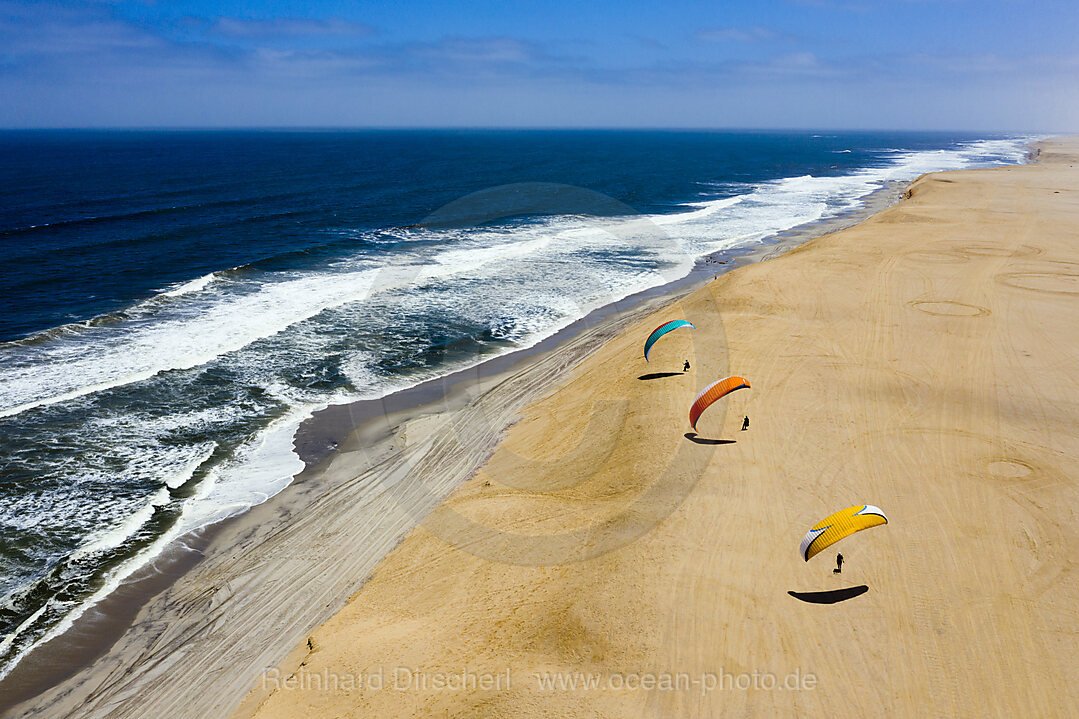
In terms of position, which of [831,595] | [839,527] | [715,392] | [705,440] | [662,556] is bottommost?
[831,595]

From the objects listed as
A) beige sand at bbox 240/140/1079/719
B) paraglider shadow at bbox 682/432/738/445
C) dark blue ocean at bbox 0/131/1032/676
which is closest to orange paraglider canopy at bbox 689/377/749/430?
paraglider shadow at bbox 682/432/738/445

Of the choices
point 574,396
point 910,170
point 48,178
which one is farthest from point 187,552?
point 910,170

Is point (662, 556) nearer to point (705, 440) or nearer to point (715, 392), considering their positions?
point (705, 440)

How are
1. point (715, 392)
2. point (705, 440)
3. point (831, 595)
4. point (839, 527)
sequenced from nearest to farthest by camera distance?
point (839, 527), point (831, 595), point (715, 392), point (705, 440)

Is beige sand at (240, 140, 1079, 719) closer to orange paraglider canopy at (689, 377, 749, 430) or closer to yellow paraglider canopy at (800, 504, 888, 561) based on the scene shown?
orange paraglider canopy at (689, 377, 749, 430)

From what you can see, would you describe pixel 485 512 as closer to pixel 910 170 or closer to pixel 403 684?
pixel 403 684

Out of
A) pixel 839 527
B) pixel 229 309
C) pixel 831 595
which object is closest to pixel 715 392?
pixel 839 527

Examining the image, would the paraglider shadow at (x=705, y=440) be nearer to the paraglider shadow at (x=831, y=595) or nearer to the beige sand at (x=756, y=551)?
the beige sand at (x=756, y=551)
